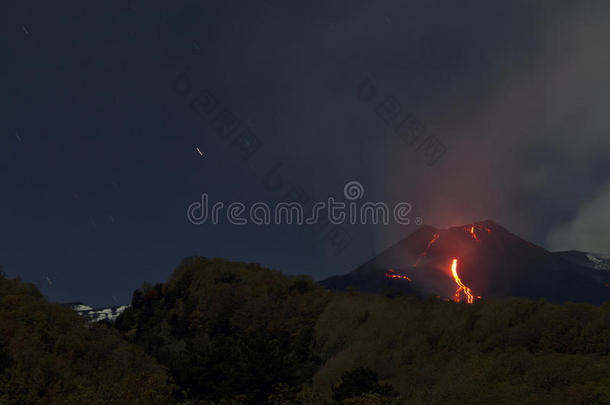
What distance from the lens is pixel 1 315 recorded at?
17.7 meters

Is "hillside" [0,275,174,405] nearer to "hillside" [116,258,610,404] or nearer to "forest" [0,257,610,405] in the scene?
"forest" [0,257,610,405]

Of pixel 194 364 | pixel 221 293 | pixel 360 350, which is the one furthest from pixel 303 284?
pixel 194 364

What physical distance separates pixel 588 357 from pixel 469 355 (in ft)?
14.0

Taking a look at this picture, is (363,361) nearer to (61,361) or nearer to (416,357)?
(416,357)

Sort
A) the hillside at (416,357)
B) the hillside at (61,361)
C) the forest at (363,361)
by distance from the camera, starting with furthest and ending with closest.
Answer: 1. the hillside at (416,357)
2. the forest at (363,361)
3. the hillside at (61,361)

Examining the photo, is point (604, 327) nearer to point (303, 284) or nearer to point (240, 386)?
point (240, 386)

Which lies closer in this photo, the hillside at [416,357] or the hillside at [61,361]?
the hillside at [61,361]

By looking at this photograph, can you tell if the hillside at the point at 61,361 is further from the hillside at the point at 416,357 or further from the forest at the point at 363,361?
the hillside at the point at 416,357

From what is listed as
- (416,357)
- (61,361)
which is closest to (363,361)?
(416,357)

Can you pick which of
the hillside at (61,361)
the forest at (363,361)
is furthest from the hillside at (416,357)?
the hillside at (61,361)

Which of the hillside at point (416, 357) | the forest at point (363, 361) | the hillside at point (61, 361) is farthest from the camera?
the hillside at point (416, 357)

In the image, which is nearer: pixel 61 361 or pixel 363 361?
pixel 61 361

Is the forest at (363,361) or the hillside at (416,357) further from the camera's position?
the hillside at (416,357)

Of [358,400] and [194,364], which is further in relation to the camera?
[194,364]
